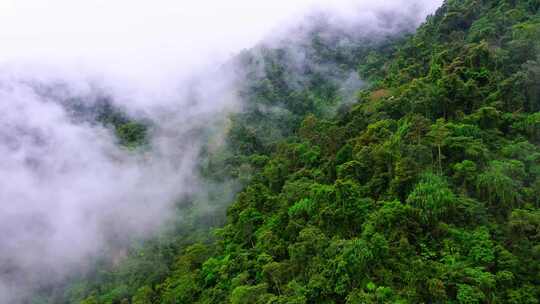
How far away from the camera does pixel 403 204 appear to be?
19719 mm

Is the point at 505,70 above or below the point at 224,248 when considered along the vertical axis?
above

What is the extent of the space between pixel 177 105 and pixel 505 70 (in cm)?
4499

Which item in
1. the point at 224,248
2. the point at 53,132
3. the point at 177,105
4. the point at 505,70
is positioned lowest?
the point at 224,248

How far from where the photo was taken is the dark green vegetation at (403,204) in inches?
644

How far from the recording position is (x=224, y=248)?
2697cm

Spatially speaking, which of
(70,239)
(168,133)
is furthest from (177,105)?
(70,239)

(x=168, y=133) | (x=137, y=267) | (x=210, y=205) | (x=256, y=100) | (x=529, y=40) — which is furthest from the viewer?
(x=168, y=133)

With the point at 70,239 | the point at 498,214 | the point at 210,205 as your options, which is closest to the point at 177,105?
the point at 70,239

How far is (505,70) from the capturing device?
26594 millimetres

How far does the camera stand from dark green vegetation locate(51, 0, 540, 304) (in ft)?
53.7

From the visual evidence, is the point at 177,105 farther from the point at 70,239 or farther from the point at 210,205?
the point at 210,205

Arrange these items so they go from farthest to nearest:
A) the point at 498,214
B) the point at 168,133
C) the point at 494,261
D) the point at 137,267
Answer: the point at 168,133 → the point at 137,267 → the point at 498,214 → the point at 494,261

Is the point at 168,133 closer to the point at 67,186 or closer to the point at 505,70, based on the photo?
the point at 67,186

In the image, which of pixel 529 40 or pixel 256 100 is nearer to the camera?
pixel 529 40
